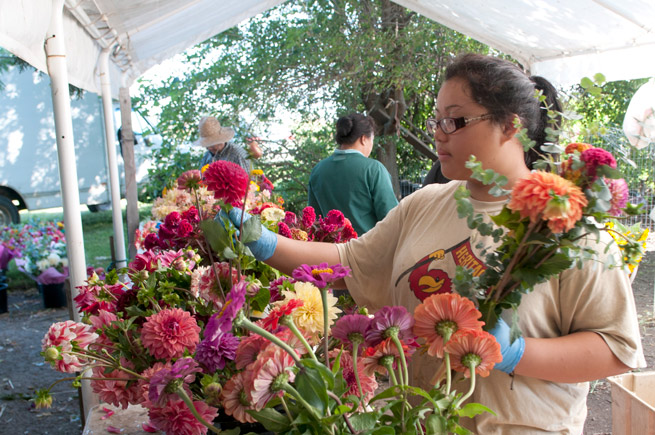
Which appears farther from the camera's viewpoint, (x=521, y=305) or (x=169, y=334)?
(x=521, y=305)

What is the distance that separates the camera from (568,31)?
3.70 m

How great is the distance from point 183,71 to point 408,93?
322 centimetres

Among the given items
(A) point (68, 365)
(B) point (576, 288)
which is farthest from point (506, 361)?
(A) point (68, 365)

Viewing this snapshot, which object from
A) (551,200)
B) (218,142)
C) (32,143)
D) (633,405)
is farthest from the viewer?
(32,143)

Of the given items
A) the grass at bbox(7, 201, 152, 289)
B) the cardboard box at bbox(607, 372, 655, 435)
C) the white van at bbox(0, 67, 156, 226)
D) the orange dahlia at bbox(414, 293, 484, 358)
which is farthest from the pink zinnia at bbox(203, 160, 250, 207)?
the white van at bbox(0, 67, 156, 226)

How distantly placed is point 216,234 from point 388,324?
31cm

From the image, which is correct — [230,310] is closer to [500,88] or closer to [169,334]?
[169,334]

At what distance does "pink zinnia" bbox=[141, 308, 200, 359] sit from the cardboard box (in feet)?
6.68

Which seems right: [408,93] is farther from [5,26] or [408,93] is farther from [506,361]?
[506,361]

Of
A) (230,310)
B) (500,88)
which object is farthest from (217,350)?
(500,88)

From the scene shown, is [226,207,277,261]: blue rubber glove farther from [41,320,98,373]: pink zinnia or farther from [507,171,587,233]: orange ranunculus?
[507,171,587,233]: orange ranunculus

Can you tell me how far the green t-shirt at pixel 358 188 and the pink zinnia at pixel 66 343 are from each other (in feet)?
8.22

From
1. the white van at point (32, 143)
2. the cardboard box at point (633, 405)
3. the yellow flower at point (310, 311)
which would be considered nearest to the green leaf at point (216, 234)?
the yellow flower at point (310, 311)

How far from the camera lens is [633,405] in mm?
2350
